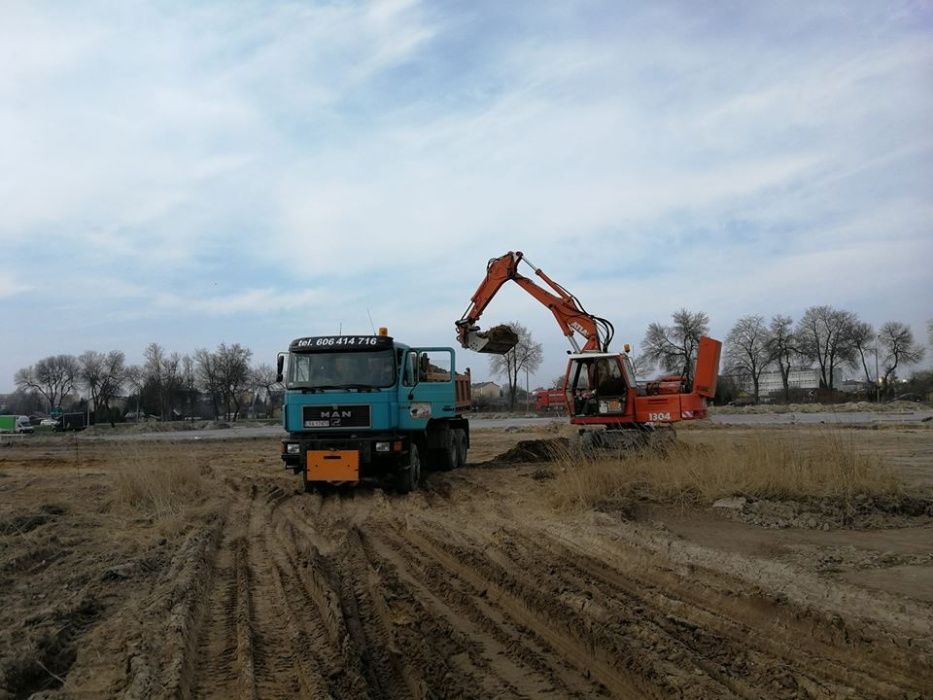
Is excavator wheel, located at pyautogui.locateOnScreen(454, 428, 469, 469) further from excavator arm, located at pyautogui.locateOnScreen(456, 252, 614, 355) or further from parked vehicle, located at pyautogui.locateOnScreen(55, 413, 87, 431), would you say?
parked vehicle, located at pyautogui.locateOnScreen(55, 413, 87, 431)

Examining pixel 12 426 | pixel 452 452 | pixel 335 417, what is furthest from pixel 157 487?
pixel 12 426

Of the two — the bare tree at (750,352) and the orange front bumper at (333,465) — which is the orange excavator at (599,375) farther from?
the bare tree at (750,352)

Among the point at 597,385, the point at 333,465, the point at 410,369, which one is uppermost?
the point at 410,369

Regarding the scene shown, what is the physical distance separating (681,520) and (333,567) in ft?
15.3

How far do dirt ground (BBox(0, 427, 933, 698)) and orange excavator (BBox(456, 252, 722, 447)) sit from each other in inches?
223

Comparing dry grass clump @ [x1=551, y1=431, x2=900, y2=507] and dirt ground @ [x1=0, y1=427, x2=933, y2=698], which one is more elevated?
dry grass clump @ [x1=551, y1=431, x2=900, y2=507]

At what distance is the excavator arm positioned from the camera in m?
18.6

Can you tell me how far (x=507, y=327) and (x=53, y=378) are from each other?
91.3 meters

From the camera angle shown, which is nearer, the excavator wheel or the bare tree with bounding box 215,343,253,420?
the excavator wheel

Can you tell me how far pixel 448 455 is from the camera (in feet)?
56.1

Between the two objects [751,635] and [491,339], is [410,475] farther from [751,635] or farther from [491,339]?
[751,635]

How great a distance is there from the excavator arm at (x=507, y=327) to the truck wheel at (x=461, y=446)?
2181 millimetres

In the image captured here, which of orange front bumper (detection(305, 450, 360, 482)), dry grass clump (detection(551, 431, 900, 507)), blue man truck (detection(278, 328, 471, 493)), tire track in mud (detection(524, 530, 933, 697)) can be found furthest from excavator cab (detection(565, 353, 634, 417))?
tire track in mud (detection(524, 530, 933, 697))

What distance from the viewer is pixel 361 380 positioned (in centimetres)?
1383
